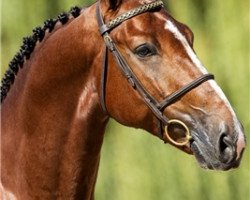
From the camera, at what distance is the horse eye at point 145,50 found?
2250 millimetres

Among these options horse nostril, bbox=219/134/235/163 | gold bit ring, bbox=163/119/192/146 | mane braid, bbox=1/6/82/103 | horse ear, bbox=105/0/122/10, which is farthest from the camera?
mane braid, bbox=1/6/82/103

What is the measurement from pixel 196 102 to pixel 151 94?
0.50 feet

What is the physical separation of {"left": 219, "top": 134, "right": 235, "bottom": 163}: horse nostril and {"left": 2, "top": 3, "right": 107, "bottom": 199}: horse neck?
1.40 ft

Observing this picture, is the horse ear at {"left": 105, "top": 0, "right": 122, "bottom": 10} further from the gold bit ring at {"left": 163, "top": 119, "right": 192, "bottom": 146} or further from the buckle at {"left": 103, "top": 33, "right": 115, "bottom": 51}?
the gold bit ring at {"left": 163, "top": 119, "right": 192, "bottom": 146}

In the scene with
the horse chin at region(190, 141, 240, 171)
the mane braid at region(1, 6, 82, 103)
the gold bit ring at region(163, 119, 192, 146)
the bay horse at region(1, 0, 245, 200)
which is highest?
the mane braid at region(1, 6, 82, 103)

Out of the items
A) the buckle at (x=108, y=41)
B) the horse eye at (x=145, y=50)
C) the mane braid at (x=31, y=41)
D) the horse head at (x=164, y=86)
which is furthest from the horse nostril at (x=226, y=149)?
the mane braid at (x=31, y=41)

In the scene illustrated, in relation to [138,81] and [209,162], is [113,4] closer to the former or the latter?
[138,81]

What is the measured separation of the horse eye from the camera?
2250 millimetres

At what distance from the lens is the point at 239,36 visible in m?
5.12

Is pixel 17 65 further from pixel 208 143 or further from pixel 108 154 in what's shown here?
pixel 108 154

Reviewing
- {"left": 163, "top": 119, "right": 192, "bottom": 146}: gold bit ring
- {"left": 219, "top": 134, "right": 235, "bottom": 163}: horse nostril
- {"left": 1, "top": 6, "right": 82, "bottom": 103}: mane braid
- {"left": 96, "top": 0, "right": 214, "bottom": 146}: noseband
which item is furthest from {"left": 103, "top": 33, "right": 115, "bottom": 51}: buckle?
{"left": 219, "top": 134, "right": 235, "bottom": 163}: horse nostril

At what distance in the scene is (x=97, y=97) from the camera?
2.37 metres

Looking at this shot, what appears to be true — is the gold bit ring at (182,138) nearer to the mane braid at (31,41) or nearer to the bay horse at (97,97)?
the bay horse at (97,97)

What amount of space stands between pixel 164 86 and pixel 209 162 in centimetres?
27
